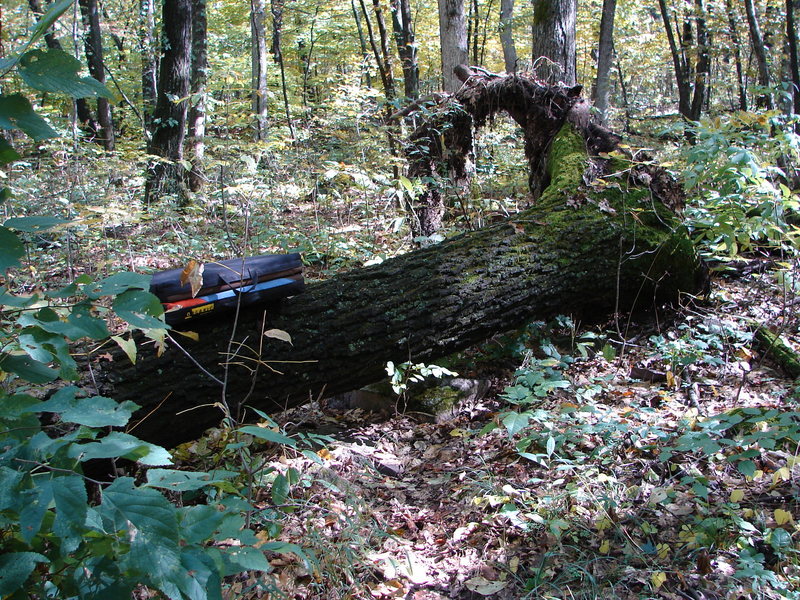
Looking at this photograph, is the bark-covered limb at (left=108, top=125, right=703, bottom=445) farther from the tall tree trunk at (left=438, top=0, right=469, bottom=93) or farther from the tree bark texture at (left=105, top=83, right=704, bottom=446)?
the tall tree trunk at (left=438, top=0, right=469, bottom=93)

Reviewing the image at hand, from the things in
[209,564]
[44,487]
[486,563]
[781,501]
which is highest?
[44,487]


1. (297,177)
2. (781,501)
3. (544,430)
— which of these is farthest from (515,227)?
(297,177)

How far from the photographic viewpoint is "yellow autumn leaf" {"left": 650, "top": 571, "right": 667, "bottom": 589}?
6.86 feet

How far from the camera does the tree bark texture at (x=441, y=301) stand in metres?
2.94

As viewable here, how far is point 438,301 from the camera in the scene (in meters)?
3.62

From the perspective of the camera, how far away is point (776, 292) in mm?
4168

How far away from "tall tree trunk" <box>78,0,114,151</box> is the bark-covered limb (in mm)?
9526

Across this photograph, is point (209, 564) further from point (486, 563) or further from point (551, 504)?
point (551, 504)

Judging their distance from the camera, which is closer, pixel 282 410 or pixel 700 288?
pixel 282 410

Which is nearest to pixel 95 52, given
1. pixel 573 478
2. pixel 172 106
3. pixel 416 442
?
pixel 172 106

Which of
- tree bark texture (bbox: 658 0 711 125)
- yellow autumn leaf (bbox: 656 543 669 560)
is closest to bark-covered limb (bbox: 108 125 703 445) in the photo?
yellow autumn leaf (bbox: 656 543 669 560)

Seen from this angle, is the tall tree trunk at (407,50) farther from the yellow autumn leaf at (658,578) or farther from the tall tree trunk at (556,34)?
the yellow autumn leaf at (658,578)

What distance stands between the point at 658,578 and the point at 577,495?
19.3 inches

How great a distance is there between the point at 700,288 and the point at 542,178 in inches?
69.7
